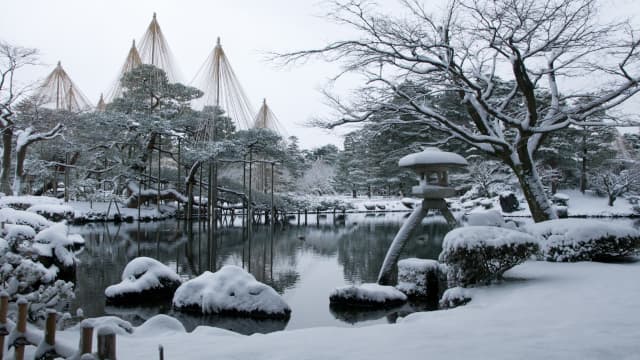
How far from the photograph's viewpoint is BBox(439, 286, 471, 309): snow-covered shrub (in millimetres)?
6418

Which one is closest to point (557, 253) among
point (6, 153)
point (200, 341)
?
point (200, 341)

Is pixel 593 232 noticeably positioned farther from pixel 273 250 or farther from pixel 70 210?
pixel 70 210

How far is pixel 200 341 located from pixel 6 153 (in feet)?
67.8

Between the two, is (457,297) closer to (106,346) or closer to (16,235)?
(106,346)

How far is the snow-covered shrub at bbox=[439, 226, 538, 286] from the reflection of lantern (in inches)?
72.5

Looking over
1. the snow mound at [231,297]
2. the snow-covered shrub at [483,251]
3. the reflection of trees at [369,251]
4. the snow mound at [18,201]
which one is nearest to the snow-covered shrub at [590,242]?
the snow-covered shrub at [483,251]

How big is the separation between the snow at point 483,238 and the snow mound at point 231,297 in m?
2.70

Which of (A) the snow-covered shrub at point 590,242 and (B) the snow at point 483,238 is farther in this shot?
(A) the snow-covered shrub at point 590,242

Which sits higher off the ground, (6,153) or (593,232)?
(6,153)

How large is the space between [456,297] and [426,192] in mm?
2544

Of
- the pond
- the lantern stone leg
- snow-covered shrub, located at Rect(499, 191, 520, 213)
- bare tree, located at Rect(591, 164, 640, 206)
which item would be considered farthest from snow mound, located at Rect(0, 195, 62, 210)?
bare tree, located at Rect(591, 164, 640, 206)

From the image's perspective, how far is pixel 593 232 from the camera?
321 inches

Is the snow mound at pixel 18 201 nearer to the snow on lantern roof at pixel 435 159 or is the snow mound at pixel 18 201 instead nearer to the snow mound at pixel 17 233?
the snow mound at pixel 17 233

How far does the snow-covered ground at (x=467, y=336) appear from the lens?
344 centimetres
